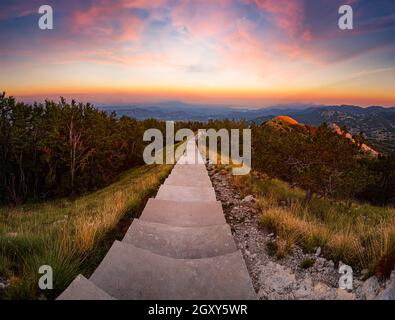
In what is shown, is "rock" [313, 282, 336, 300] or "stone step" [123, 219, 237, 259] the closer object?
"rock" [313, 282, 336, 300]

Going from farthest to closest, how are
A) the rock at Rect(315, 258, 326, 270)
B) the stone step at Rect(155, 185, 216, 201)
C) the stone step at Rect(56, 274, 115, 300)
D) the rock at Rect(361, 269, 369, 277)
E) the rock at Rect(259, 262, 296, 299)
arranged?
the stone step at Rect(155, 185, 216, 201) < the rock at Rect(315, 258, 326, 270) < the rock at Rect(361, 269, 369, 277) < the rock at Rect(259, 262, 296, 299) < the stone step at Rect(56, 274, 115, 300)

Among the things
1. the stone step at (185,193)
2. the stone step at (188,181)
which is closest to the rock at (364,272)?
the stone step at (185,193)

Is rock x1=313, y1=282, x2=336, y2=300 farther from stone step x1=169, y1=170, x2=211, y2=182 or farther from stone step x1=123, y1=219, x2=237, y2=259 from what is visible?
stone step x1=169, y1=170, x2=211, y2=182

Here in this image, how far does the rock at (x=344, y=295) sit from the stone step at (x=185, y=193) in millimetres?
4380

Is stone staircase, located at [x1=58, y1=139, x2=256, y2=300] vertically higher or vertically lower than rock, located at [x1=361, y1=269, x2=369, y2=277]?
higher

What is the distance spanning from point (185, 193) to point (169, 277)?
15.1ft

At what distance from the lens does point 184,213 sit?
6520 millimetres

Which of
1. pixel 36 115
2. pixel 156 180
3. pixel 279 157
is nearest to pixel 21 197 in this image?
pixel 36 115

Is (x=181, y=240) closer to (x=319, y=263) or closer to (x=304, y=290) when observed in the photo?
(x=304, y=290)

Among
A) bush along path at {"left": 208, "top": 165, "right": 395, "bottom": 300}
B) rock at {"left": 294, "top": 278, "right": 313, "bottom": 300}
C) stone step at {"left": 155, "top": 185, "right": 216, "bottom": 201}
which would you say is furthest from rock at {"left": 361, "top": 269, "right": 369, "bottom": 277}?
stone step at {"left": 155, "top": 185, "right": 216, "bottom": 201}

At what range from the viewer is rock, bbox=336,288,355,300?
11.9ft

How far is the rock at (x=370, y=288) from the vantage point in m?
3.69

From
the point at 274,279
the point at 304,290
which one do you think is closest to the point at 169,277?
the point at 274,279

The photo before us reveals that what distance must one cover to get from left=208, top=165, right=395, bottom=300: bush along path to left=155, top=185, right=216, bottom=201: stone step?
174 centimetres
